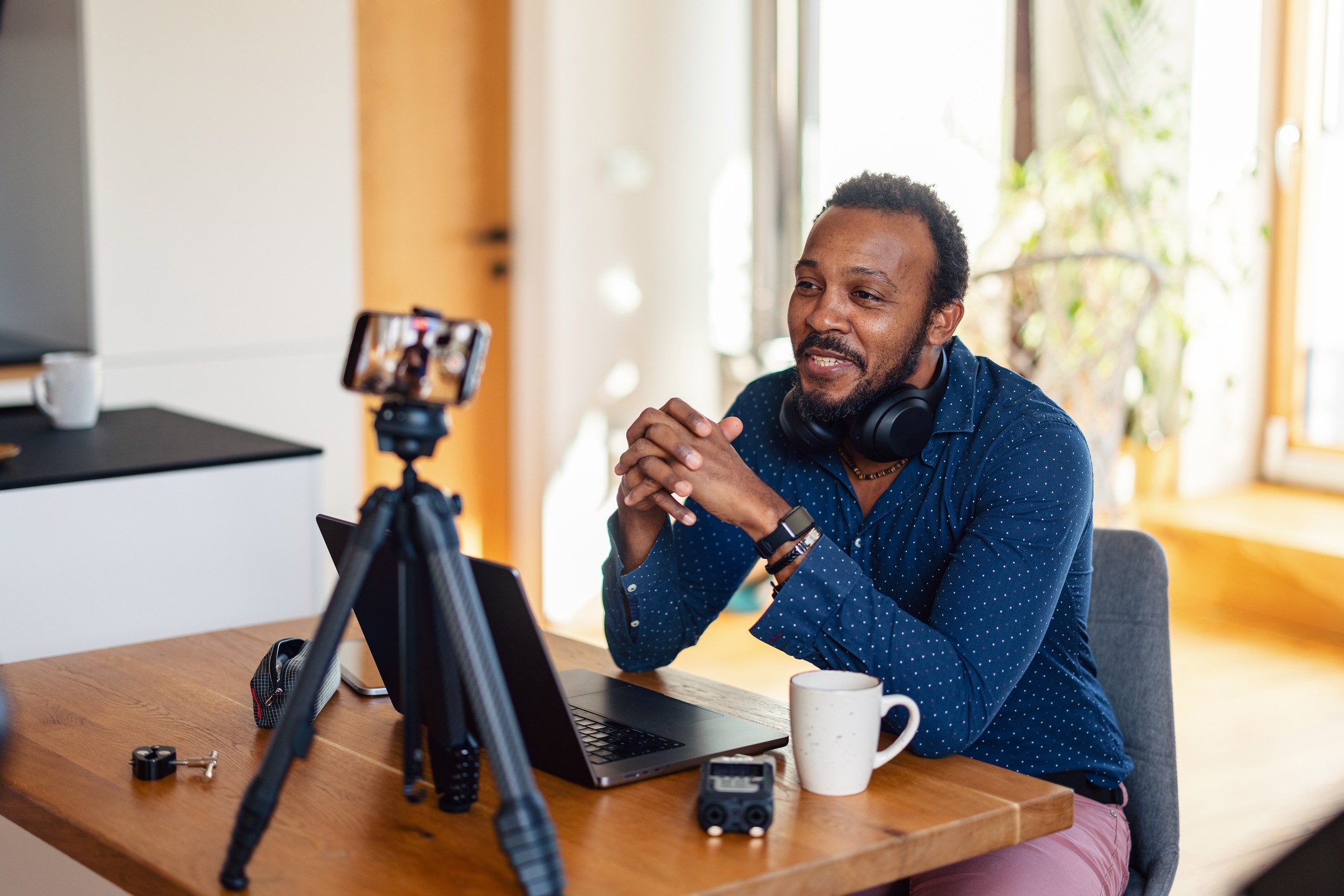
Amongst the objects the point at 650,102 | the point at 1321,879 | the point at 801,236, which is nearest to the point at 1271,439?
the point at 801,236

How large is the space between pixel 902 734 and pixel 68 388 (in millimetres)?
1759

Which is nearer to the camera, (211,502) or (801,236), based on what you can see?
(211,502)

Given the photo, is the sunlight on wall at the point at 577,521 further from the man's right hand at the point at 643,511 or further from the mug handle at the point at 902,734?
the mug handle at the point at 902,734

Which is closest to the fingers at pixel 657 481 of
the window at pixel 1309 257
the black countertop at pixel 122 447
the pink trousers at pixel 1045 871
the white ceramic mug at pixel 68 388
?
the pink trousers at pixel 1045 871

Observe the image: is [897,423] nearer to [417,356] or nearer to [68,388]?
[417,356]

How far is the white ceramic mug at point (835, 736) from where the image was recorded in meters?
1.16

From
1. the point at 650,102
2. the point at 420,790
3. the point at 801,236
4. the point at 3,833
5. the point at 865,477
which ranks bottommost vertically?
the point at 3,833

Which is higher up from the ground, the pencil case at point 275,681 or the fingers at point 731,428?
the fingers at point 731,428

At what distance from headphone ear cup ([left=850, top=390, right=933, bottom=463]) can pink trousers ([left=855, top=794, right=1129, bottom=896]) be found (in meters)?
0.44

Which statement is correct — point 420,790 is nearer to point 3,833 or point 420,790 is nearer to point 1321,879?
point 3,833

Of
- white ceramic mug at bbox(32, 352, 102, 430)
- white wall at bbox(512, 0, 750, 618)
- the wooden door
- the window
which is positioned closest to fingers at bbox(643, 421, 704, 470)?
white ceramic mug at bbox(32, 352, 102, 430)

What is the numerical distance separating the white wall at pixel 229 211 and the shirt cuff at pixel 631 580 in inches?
75.8

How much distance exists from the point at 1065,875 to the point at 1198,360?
10.0 feet

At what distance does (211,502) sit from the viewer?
2.22m
